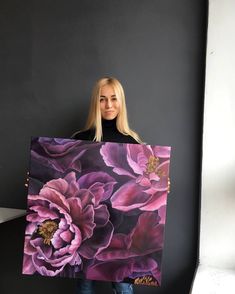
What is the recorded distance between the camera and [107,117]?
5.72ft

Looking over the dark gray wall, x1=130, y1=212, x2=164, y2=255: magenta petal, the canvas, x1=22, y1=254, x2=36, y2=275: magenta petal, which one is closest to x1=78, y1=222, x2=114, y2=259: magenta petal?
the canvas

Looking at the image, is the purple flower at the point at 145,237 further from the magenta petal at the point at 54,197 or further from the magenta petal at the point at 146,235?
the magenta petal at the point at 54,197

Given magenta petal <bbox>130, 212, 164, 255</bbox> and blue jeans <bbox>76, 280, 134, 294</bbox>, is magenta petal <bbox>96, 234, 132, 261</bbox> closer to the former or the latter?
magenta petal <bbox>130, 212, 164, 255</bbox>

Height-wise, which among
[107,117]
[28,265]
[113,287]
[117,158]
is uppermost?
[107,117]

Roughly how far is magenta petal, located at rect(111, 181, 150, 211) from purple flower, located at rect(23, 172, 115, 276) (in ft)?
0.14

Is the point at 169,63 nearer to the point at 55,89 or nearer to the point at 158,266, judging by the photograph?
the point at 55,89

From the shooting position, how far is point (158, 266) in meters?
1.51

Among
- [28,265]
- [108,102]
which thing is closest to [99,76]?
[108,102]

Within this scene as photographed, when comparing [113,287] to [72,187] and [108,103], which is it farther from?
[108,103]

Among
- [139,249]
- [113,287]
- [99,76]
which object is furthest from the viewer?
[99,76]

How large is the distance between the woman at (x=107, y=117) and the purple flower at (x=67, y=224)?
255mm

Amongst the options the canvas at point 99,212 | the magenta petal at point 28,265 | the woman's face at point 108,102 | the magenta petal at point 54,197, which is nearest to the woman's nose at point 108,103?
the woman's face at point 108,102

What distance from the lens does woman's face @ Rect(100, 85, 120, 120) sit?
1732mm

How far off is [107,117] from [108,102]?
74 millimetres
